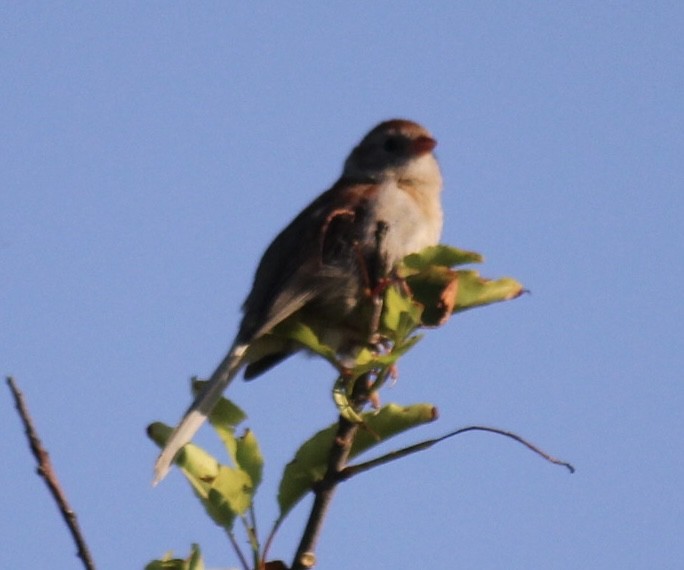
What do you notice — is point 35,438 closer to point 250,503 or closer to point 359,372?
point 250,503

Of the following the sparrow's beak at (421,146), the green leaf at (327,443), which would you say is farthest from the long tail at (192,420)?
the sparrow's beak at (421,146)

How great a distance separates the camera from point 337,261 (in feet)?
16.0

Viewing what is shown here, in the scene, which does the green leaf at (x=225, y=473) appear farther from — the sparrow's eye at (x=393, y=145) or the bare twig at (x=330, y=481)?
the sparrow's eye at (x=393, y=145)

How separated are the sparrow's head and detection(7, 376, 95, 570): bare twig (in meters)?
3.85

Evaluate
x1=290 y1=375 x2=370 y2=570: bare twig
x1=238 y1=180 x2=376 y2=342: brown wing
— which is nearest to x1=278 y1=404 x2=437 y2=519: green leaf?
x1=290 y1=375 x2=370 y2=570: bare twig

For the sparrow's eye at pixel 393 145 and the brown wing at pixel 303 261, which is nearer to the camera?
the brown wing at pixel 303 261

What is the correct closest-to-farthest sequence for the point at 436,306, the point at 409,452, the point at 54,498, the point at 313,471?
the point at 54,498 < the point at 409,452 < the point at 313,471 < the point at 436,306

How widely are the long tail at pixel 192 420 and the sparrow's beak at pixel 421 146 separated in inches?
87.9

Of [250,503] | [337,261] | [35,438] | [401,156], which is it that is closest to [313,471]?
[250,503]

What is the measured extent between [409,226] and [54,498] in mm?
3107

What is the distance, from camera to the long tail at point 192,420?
10.3 ft

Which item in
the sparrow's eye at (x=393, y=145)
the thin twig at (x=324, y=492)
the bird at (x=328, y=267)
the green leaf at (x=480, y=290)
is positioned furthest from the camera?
the sparrow's eye at (x=393, y=145)

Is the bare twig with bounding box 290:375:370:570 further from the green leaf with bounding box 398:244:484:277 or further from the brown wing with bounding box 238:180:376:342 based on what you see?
the brown wing with bounding box 238:180:376:342

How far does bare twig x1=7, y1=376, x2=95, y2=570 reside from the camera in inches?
80.6
